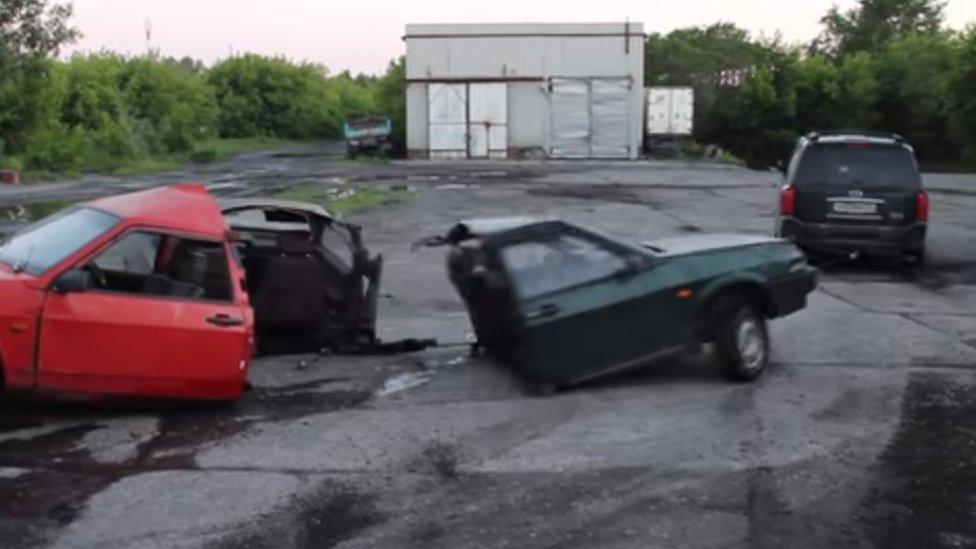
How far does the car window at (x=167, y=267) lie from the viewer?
9.00 metres

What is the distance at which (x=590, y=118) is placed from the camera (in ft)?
175

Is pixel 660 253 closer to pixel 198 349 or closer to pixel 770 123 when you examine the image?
pixel 198 349

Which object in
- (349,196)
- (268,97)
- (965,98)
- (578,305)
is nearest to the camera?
(578,305)

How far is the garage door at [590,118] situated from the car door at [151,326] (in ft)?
147

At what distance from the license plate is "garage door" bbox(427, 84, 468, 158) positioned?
37.0 metres

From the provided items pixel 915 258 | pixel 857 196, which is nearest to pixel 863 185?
pixel 857 196

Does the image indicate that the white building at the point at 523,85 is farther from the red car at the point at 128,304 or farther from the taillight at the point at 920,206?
the red car at the point at 128,304

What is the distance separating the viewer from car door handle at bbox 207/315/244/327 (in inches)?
346

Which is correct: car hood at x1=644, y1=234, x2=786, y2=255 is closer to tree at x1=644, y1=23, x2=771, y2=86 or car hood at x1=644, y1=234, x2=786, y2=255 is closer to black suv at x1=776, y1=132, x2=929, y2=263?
black suv at x1=776, y1=132, x2=929, y2=263

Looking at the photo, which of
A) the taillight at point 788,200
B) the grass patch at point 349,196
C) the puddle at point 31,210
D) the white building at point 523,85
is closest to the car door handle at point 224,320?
the taillight at point 788,200

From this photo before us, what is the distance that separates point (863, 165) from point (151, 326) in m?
11.4

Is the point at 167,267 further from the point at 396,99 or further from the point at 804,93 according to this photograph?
the point at 804,93

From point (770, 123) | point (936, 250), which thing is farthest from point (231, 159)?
point (936, 250)

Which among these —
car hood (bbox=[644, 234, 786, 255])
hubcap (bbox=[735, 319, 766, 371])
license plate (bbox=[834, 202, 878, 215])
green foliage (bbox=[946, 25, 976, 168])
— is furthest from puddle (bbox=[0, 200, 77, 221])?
green foliage (bbox=[946, 25, 976, 168])
